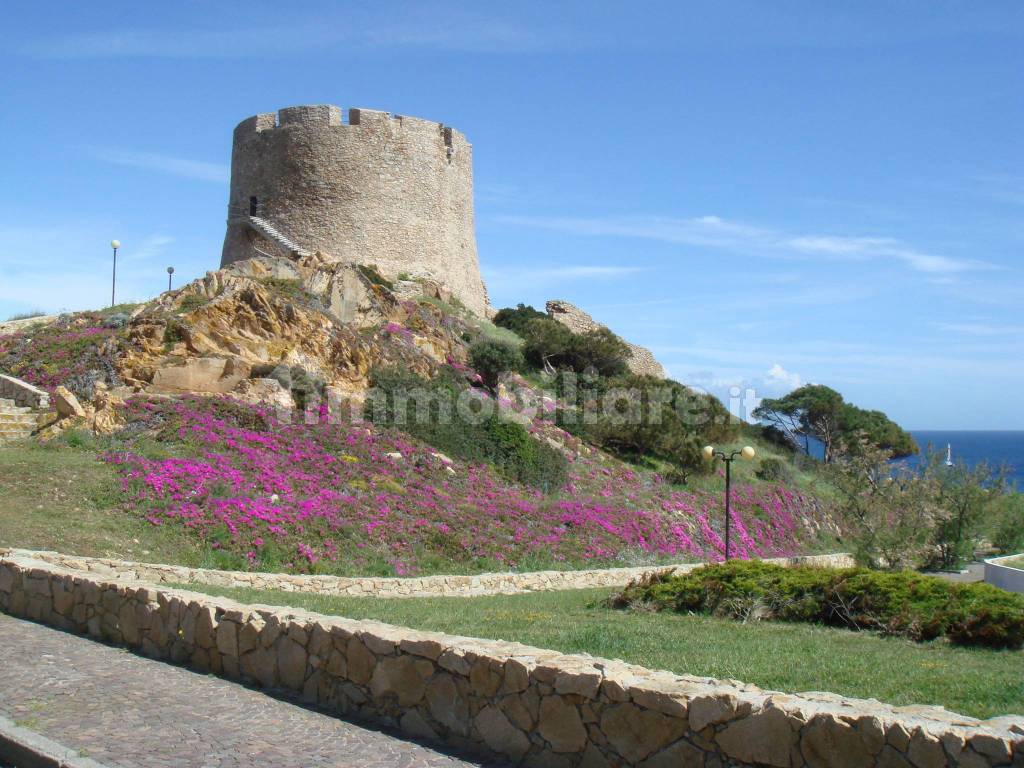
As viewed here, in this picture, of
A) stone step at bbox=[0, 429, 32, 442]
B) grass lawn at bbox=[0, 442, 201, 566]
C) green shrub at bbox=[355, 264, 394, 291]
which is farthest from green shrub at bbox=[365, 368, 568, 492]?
green shrub at bbox=[355, 264, 394, 291]

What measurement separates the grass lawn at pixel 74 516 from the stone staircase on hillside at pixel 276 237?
61.4 ft

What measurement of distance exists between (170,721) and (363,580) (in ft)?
30.1

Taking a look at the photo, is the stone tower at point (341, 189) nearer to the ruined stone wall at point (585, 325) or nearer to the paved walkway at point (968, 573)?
the ruined stone wall at point (585, 325)

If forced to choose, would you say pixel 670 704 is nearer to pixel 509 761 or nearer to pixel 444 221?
pixel 509 761

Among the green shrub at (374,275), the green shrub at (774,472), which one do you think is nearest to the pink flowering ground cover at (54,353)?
the green shrub at (374,275)

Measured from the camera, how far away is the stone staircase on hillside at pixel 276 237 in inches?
1398

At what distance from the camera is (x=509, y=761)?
5.88 metres

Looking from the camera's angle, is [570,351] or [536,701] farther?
[570,351]

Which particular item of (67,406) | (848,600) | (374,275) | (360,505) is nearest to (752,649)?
(848,600)

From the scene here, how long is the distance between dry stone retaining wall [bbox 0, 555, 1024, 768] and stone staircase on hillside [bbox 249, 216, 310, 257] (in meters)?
28.1

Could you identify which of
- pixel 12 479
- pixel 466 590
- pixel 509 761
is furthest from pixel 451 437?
pixel 509 761

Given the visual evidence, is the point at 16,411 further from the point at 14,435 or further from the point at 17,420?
the point at 14,435

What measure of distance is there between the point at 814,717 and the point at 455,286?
3605 centimetres

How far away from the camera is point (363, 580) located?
15.5 m
